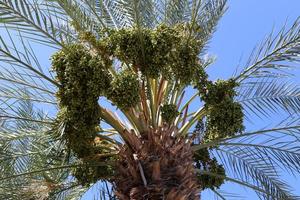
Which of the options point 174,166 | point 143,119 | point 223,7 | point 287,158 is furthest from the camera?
point 223,7

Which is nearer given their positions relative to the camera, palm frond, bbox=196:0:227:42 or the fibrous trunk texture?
the fibrous trunk texture

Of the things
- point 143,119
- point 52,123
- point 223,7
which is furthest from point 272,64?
point 52,123

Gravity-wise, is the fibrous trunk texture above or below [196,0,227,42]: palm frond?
below

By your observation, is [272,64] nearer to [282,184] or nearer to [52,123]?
[282,184]

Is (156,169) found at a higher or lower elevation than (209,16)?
lower

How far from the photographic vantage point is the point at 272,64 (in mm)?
7895

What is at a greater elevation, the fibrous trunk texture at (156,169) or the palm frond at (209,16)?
the palm frond at (209,16)

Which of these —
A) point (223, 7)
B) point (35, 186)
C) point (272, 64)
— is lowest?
point (35, 186)

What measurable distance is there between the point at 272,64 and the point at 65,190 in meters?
3.51

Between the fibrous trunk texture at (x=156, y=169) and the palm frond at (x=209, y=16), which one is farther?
the palm frond at (x=209, y=16)

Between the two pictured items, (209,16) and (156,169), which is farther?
(209,16)

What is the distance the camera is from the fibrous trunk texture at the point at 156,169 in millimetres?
6344

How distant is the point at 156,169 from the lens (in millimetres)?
6410

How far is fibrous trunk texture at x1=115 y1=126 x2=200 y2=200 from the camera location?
634 cm
